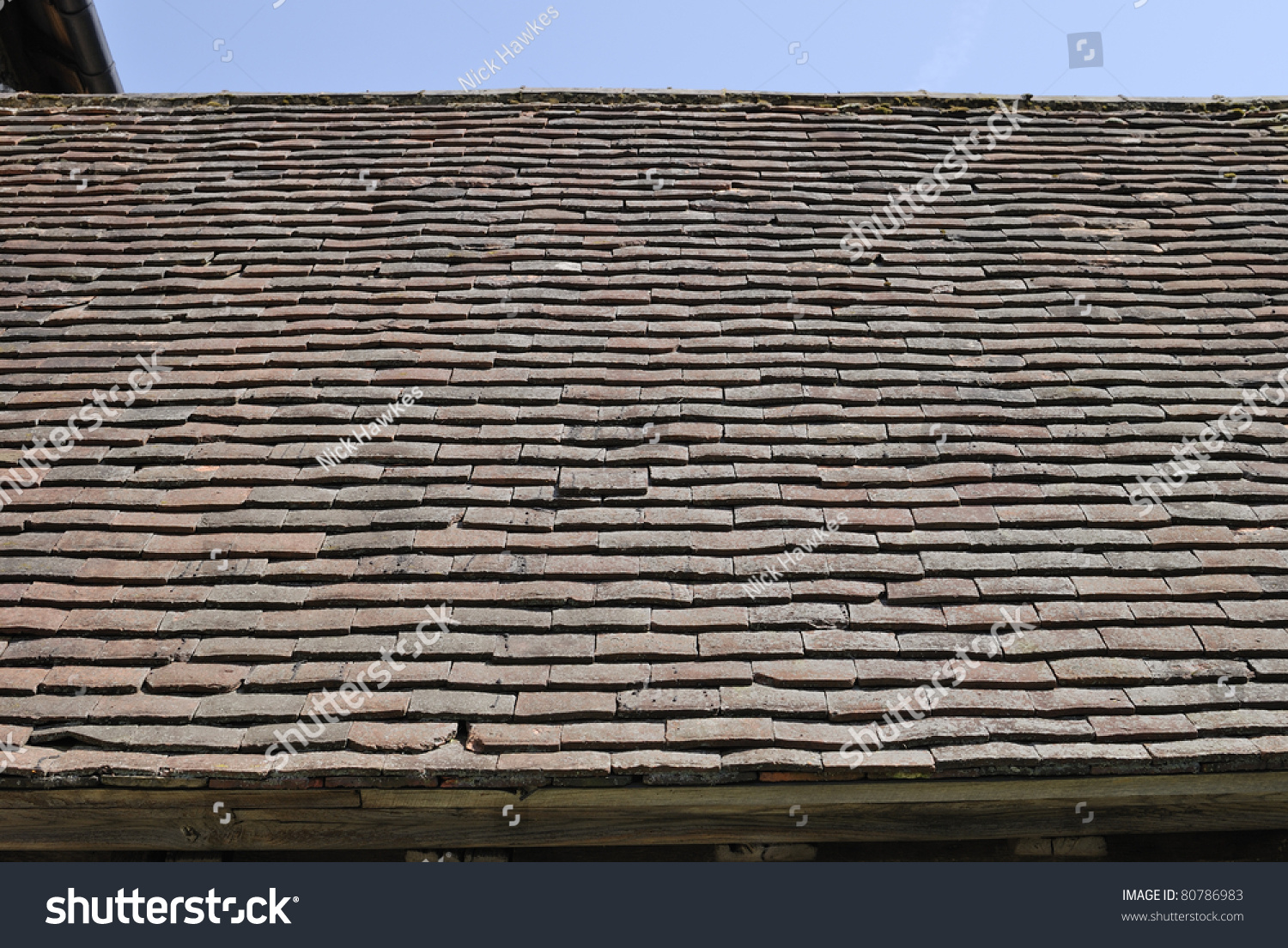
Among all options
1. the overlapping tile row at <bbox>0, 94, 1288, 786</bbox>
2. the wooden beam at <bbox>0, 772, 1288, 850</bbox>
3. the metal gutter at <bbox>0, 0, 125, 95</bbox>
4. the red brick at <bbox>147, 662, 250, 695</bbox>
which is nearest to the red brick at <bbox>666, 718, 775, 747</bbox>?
the overlapping tile row at <bbox>0, 94, 1288, 786</bbox>

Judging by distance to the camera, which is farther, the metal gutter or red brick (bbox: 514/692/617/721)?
the metal gutter

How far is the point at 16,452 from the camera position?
13.1 ft

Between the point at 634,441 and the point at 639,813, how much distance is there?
67.9 inches

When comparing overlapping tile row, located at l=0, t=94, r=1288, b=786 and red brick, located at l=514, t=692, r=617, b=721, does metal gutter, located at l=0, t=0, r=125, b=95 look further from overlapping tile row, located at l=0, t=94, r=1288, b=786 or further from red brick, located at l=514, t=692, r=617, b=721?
red brick, located at l=514, t=692, r=617, b=721

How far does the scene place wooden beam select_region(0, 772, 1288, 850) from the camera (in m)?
2.90

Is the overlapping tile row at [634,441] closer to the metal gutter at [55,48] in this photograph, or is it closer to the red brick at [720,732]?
the red brick at [720,732]

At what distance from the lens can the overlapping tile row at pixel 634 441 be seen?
298cm

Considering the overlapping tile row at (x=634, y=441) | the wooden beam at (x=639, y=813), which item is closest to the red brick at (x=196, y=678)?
the overlapping tile row at (x=634, y=441)

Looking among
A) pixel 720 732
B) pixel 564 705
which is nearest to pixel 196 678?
pixel 564 705

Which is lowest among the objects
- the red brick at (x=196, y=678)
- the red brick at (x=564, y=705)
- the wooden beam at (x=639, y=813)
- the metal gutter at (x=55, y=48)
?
the wooden beam at (x=639, y=813)

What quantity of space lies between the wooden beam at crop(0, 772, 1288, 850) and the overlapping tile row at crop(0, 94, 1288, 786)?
0.49 ft

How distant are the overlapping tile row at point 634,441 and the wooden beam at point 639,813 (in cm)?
15

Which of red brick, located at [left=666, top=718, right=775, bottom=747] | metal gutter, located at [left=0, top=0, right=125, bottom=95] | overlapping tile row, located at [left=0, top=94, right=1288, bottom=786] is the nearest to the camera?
red brick, located at [left=666, top=718, right=775, bottom=747]

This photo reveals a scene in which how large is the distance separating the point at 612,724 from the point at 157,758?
1.55m
